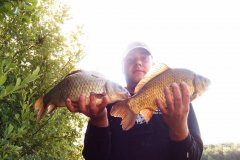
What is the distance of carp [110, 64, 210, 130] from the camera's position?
234 cm

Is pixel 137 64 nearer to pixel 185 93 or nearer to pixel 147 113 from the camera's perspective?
pixel 147 113

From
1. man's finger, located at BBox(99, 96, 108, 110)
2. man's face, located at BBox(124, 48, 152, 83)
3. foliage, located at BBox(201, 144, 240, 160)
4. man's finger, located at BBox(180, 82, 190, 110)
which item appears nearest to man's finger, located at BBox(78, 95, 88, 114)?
Result: man's finger, located at BBox(99, 96, 108, 110)

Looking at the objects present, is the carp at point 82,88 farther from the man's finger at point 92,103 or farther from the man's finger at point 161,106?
the man's finger at point 161,106

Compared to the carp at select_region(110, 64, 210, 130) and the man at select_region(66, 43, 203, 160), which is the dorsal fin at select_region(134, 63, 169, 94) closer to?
the carp at select_region(110, 64, 210, 130)

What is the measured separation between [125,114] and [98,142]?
316 mm

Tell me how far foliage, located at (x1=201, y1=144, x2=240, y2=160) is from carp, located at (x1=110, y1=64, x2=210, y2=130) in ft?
75.9

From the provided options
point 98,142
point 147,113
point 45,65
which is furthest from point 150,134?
point 45,65

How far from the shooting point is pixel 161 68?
244cm

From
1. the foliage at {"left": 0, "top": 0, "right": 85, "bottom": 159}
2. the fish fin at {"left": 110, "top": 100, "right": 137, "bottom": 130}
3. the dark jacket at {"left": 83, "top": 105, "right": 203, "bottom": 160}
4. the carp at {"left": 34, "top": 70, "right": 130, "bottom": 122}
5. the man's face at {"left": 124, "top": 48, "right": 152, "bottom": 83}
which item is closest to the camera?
the carp at {"left": 34, "top": 70, "right": 130, "bottom": 122}

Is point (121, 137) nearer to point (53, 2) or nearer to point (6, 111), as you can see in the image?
point (6, 111)

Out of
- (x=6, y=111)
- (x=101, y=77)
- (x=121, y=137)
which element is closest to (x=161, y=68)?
(x=101, y=77)

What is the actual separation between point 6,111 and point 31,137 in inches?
53.3

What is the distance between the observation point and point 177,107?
7.59 feet

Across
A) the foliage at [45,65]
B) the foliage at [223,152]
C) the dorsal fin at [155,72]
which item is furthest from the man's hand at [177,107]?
the foliage at [223,152]
